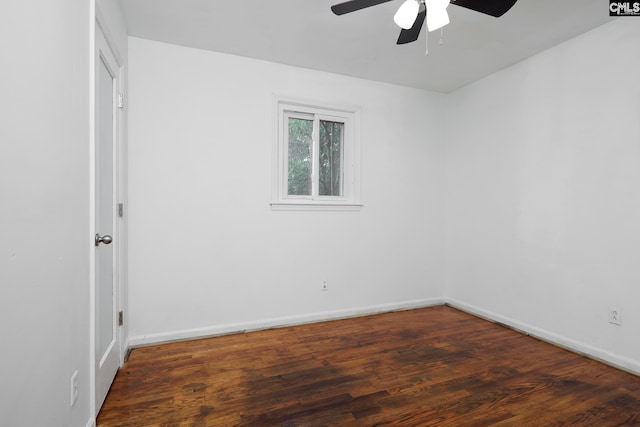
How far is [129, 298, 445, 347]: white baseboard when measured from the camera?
106 inches

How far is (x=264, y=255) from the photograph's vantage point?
3.09 m

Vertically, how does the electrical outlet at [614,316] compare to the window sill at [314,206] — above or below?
below

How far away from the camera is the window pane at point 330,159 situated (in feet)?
11.4

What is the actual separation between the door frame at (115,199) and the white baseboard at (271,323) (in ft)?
0.81

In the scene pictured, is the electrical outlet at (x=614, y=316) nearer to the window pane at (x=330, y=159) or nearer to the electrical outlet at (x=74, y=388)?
the window pane at (x=330, y=159)

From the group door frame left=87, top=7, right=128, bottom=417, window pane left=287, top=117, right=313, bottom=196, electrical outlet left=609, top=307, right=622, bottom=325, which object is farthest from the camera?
window pane left=287, top=117, right=313, bottom=196

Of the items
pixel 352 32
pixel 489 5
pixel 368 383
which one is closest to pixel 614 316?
pixel 368 383

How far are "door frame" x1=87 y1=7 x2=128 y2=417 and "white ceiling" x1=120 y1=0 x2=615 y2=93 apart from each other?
57 cm

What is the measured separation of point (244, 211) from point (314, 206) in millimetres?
722

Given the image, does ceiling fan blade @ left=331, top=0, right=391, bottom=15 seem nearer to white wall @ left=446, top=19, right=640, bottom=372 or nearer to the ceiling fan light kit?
the ceiling fan light kit

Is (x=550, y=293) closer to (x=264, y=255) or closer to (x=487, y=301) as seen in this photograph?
(x=487, y=301)

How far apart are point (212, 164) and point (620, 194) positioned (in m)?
3.30

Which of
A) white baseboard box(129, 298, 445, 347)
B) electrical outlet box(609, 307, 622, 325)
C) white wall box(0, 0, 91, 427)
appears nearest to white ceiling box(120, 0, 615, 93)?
white wall box(0, 0, 91, 427)

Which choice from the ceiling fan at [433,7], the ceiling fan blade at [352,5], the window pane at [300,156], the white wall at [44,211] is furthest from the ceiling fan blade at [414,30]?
the white wall at [44,211]
